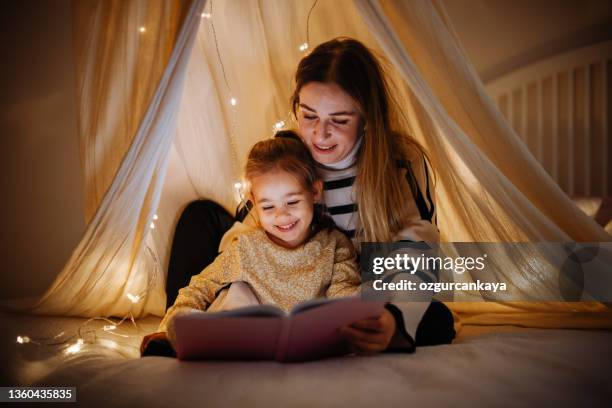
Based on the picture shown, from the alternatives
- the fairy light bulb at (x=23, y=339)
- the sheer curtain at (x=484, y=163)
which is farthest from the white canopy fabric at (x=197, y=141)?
the fairy light bulb at (x=23, y=339)

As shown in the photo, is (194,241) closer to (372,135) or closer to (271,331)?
(372,135)

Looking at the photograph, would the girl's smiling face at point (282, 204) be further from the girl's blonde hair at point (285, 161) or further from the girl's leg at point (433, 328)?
the girl's leg at point (433, 328)

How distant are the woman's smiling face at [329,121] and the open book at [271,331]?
561mm

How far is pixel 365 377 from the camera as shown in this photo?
1094 millimetres

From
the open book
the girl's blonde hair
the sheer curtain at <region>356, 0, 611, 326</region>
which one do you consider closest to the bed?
the open book

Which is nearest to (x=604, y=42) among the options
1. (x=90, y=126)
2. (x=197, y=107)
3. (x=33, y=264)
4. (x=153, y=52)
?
(x=197, y=107)

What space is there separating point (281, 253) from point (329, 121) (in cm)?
40

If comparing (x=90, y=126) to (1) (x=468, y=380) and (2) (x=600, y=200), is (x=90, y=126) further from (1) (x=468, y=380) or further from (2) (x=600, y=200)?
(2) (x=600, y=200)

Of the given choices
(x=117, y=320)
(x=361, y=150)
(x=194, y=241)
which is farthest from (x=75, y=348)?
(x=361, y=150)

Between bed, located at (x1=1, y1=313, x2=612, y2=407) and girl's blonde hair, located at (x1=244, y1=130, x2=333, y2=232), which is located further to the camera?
girl's blonde hair, located at (x1=244, y1=130, x2=333, y2=232)

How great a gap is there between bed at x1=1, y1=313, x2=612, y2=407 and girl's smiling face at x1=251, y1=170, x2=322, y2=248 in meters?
0.42

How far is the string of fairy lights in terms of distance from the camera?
148 cm

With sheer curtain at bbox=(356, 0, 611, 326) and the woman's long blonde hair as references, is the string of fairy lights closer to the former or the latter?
the woman's long blonde hair

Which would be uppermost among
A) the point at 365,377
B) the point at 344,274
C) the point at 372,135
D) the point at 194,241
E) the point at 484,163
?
the point at 372,135
